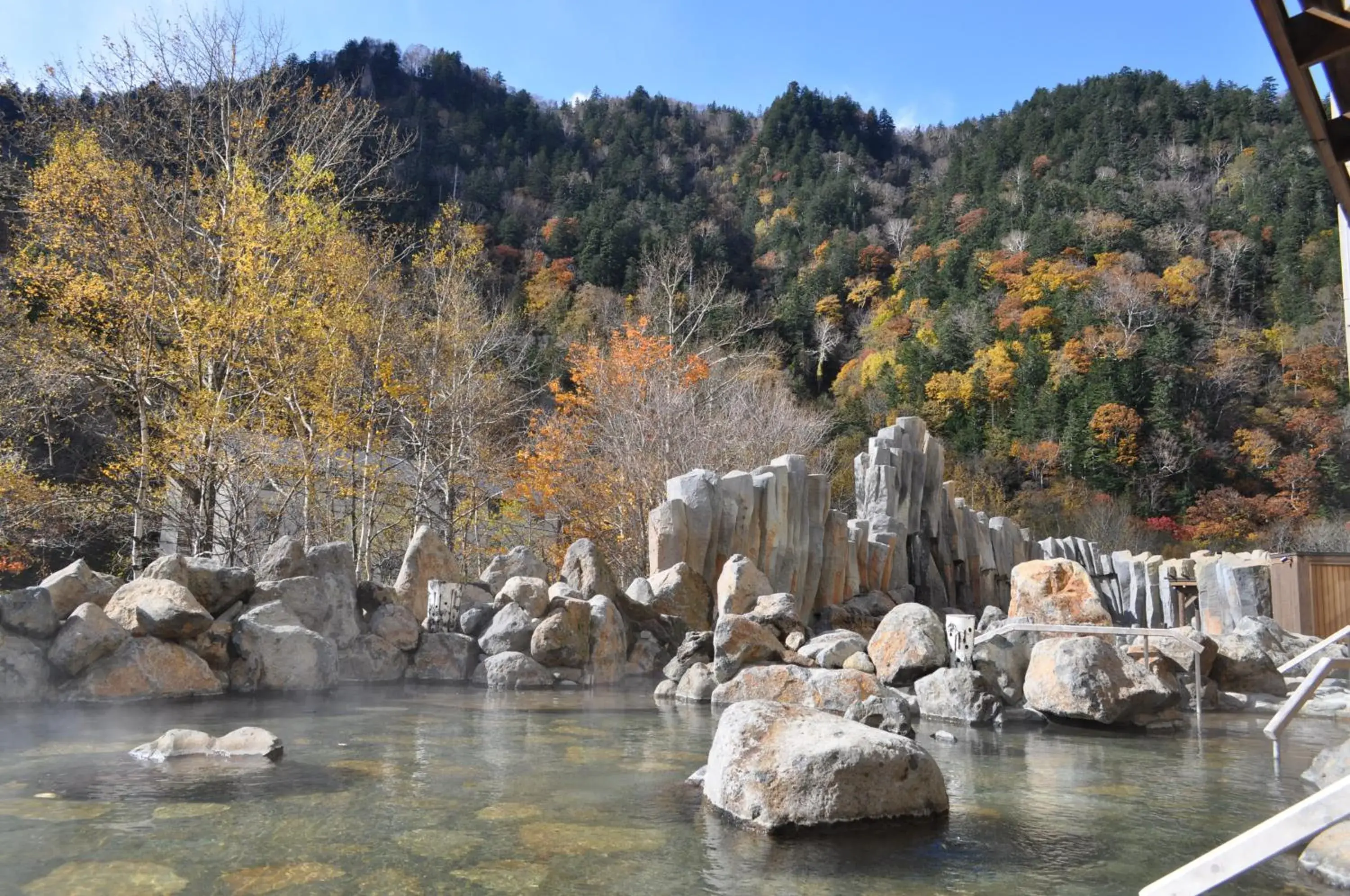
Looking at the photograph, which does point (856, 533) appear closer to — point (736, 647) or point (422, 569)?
point (422, 569)

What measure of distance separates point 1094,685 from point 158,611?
7.57 m

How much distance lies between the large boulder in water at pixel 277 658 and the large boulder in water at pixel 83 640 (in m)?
1.11

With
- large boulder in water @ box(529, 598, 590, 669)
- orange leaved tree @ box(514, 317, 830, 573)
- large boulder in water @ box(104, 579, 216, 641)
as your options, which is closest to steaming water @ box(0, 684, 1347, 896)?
large boulder in water @ box(104, 579, 216, 641)

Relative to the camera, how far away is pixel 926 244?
163 feet

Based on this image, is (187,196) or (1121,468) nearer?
(187,196)

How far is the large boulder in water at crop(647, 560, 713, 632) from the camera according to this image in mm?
12820

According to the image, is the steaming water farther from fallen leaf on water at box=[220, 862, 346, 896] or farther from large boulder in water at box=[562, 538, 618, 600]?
large boulder in water at box=[562, 538, 618, 600]

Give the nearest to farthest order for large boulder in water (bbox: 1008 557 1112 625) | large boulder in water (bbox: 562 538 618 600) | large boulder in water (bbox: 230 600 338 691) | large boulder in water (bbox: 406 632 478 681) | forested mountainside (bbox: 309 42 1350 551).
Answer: large boulder in water (bbox: 230 600 338 691) → large boulder in water (bbox: 406 632 478 681) → large boulder in water (bbox: 1008 557 1112 625) → large boulder in water (bbox: 562 538 618 600) → forested mountainside (bbox: 309 42 1350 551)

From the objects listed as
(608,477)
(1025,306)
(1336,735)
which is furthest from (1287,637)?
(1025,306)

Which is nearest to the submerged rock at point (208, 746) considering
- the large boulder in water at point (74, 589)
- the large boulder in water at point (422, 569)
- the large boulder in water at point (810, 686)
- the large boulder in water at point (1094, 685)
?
the large boulder in water at point (74, 589)

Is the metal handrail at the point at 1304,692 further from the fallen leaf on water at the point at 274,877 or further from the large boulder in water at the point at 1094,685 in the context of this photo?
the fallen leaf on water at the point at 274,877

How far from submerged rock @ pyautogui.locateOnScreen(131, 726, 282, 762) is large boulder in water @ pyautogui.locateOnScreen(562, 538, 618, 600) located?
609 centimetres

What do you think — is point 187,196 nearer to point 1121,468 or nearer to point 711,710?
point 711,710

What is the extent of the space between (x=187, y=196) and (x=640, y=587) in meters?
8.00
